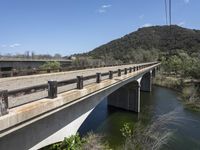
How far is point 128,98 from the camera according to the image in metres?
32.8

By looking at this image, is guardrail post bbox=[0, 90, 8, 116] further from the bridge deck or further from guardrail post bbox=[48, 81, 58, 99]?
guardrail post bbox=[48, 81, 58, 99]

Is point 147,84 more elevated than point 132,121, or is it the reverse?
point 147,84

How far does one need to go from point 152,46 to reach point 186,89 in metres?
138

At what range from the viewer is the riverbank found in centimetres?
3228

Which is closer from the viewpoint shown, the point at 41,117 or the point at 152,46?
the point at 41,117

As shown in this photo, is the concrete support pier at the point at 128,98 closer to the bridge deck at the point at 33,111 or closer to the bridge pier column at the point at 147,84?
the bridge pier column at the point at 147,84

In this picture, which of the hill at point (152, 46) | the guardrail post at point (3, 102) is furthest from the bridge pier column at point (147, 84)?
the guardrail post at point (3, 102)

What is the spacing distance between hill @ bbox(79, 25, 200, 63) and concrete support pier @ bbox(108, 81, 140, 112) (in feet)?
191

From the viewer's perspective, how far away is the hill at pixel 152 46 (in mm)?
119806

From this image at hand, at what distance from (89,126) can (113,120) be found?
13.8ft

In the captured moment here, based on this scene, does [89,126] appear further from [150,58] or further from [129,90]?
[150,58]

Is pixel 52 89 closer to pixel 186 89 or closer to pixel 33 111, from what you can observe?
pixel 33 111

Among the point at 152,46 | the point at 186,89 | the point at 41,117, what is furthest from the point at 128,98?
the point at 152,46

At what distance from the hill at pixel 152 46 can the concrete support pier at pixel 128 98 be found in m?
58.2
